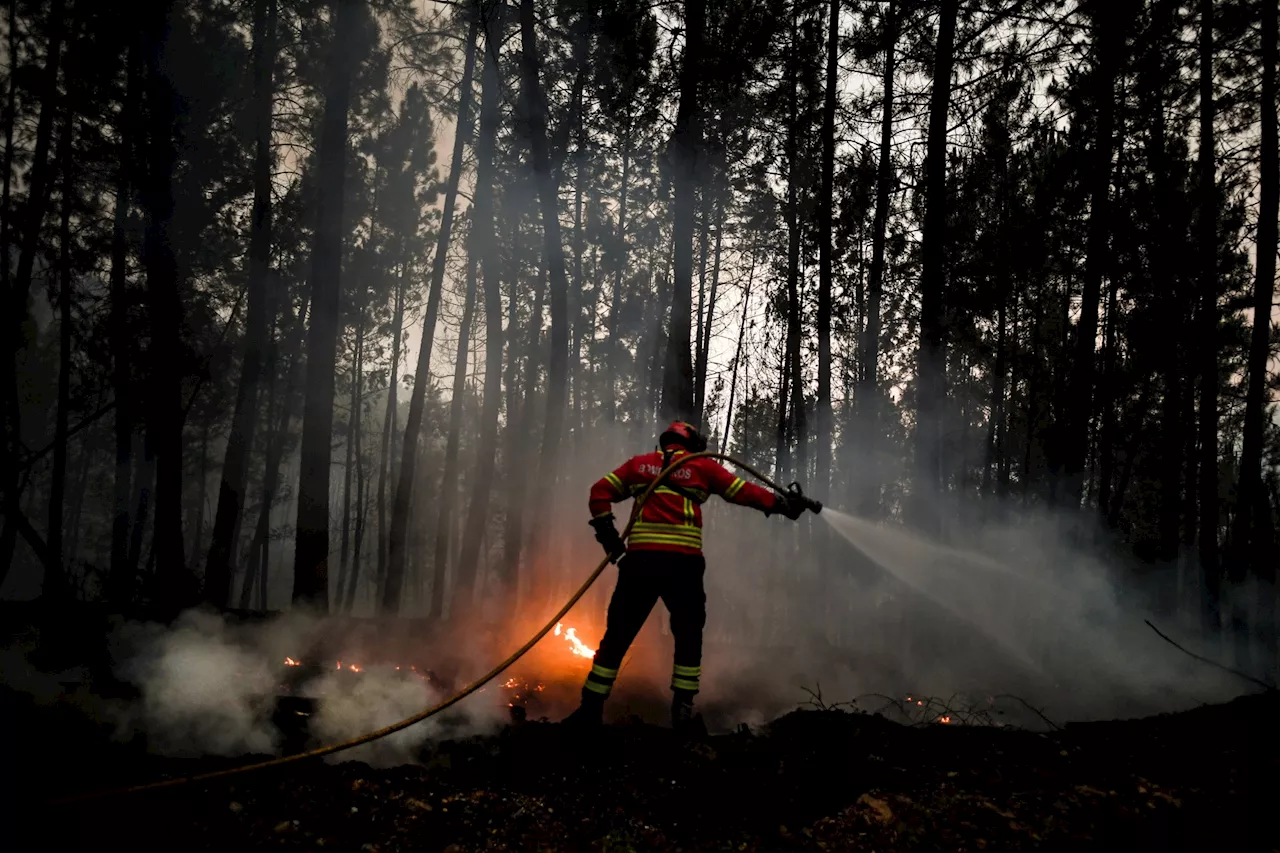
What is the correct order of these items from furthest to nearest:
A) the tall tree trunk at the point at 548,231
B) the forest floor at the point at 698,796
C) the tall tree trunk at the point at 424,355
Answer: the tall tree trunk at the point at 424,355, the tall tree trunk at the point at 548,231, the forest floor at the point at 698,796

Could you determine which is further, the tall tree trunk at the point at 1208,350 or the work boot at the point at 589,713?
the tall tree trunk at the point at 1208,350

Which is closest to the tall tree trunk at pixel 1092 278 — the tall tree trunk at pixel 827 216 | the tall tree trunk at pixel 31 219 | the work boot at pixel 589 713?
the tall tree trunk at pixel 827 216

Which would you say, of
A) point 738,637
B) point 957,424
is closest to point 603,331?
point 738,637

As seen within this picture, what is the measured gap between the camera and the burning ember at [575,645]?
10.5 m

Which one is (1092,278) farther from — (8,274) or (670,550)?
(8,274)

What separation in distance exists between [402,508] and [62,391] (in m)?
6.45

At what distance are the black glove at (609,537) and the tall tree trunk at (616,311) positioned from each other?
10509 mm

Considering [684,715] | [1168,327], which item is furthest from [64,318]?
[1168,327]

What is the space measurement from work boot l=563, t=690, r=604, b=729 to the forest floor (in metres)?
0.12

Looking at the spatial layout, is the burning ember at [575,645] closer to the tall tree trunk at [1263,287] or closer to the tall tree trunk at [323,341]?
the tall tree trunk at [323,341]

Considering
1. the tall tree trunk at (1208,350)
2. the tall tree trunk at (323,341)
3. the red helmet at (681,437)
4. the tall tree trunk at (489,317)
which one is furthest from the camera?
the tall tree trunk at (489,317)

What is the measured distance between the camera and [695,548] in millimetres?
4781

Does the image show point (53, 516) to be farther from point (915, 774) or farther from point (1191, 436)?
point (1191, 436)

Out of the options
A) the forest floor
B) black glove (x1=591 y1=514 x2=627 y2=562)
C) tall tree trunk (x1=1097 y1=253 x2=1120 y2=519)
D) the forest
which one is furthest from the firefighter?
tall tree trunk (x1=1097 y1=253 x2=1120 y2=519)
